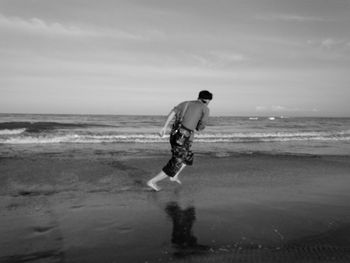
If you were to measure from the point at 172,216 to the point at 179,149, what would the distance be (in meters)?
1.48

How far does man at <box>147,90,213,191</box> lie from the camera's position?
5832 mm

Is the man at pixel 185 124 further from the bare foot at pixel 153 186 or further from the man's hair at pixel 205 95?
the bare foot at pixel 153 186

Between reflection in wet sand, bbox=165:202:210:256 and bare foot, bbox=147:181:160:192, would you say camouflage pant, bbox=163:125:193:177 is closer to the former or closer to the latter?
bare foot, bbox=147:181:160:192

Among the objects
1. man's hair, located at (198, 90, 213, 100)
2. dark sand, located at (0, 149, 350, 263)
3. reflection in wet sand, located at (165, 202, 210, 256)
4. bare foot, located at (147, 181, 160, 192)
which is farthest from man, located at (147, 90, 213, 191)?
reflection in wet sand, located at (165, 202, 210, 256)

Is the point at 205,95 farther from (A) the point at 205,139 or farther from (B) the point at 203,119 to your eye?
(A) the point at 205,139

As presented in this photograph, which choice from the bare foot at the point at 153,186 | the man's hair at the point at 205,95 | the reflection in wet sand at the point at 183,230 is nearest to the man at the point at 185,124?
the man's hair at the point at 205,95

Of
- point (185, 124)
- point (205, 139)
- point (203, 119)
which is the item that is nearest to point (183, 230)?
point (185, 124)

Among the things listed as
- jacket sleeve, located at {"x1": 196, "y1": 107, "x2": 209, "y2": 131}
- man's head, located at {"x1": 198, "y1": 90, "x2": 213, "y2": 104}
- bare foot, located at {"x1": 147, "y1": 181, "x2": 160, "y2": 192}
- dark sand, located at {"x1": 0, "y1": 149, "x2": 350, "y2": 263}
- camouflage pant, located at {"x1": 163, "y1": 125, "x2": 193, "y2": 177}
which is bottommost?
dark sand, located at {"x1": 0, "y1": 149, "x2": 350, "y2": 263}

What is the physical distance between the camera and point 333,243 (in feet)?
12.4

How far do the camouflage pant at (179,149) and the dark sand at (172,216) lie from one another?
0.51 m

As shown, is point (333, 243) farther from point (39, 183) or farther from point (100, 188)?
point (39, 183)

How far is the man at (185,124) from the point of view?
5.83 meters

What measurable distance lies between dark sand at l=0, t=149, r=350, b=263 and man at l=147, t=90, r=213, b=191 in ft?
2.11

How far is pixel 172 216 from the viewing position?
4805mm
